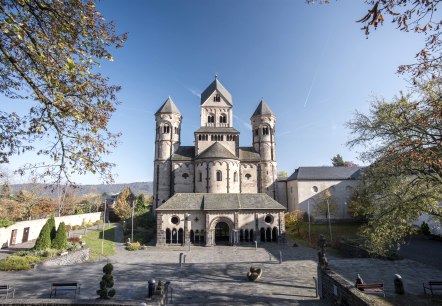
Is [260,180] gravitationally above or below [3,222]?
above

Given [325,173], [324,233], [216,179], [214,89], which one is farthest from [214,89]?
[324,233]

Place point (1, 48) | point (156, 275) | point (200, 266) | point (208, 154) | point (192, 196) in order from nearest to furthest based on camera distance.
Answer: point (1, 48)
point (156, 275)
point (200, 266)
point (192, 196)
point (208, 154)

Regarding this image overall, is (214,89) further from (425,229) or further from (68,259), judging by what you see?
(425,229)

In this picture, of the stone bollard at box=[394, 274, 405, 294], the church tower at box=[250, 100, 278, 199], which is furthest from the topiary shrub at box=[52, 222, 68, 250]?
the church tower at box=[250, 100, 278, 199]

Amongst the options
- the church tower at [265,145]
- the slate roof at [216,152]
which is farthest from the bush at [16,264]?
the church tower at [265,145]

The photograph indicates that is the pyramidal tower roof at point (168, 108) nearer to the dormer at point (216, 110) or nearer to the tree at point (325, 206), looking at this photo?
the dormer at point (216, 110)

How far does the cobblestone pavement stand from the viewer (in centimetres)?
1379

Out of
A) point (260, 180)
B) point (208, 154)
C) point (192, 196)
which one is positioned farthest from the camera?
point (260, 180)

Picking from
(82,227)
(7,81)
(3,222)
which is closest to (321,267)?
(7,81)

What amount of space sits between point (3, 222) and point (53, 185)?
30208 mm

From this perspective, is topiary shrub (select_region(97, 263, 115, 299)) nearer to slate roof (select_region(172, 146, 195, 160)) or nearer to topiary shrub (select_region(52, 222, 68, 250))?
topiary shrub (select_region(52, 222, 68, 250))

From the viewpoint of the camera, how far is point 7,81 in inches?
272

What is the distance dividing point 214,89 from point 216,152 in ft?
49.3

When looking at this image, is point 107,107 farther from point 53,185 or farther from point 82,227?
point 82,227
